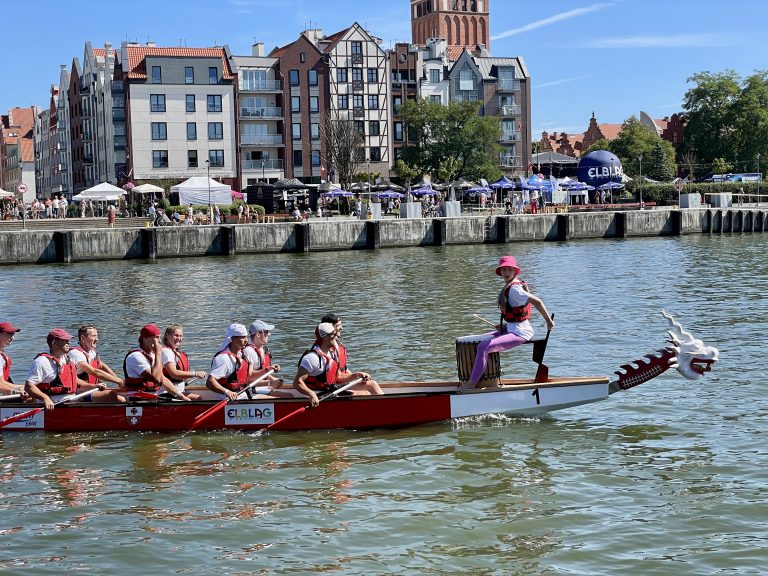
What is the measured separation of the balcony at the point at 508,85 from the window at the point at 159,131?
36.6m

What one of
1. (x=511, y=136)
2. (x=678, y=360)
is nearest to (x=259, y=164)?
(x=511, y=136)

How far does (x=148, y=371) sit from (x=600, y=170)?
255ft

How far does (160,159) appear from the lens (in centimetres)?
8950

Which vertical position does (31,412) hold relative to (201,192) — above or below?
below

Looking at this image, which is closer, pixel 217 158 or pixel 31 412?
pixel 31 412

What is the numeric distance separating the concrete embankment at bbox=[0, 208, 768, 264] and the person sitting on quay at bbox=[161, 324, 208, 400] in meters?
39.2

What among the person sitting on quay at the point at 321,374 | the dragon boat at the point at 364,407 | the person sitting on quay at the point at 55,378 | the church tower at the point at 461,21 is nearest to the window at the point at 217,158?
the church tower at the point at 461,21

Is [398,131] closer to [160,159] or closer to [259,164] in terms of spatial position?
[259,164]

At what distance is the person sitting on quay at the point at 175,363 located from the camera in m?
16.1

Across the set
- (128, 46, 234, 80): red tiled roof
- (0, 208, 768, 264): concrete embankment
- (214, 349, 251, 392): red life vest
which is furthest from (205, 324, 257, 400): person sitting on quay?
(128, 46, 234, 80): red tiled roof

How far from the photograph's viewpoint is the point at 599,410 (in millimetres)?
17734

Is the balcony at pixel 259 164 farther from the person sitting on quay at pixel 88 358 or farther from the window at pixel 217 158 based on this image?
the person sitting on quay at pixel 88 358

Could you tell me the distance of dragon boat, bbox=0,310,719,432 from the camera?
16.0 meters

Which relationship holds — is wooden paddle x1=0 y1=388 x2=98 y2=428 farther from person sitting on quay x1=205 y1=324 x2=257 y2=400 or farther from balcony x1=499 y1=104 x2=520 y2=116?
balcony x1=499 y1=104 x2=520 y2=116
